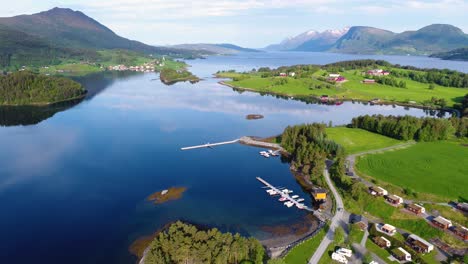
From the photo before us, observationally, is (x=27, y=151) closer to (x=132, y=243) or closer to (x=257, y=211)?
(x=132, y=243)

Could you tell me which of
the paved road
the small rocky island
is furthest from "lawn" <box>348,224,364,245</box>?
the small rocky island

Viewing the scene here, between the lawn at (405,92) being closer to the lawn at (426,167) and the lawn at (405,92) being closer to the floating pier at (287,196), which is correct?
the lawn at (426,167)

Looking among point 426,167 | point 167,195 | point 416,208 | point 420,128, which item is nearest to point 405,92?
point 420,128

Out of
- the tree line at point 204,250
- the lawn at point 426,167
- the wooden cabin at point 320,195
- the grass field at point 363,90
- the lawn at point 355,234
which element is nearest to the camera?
the tree line at point 204,250

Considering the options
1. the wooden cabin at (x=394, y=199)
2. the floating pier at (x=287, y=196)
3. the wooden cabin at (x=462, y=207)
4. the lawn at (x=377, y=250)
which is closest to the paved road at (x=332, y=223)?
the floating pier at (x=287, y=196)

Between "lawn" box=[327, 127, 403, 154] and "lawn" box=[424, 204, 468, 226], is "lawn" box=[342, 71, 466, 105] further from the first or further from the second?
"lawn" box=[424, 204, 468, 226]

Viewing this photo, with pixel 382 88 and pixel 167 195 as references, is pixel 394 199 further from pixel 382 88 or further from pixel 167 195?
pixel 382 88

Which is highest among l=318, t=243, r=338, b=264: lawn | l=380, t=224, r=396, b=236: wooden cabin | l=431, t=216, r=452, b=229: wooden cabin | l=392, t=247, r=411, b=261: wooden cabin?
l=431, t=216, r=452, b=229: wooden cabin
